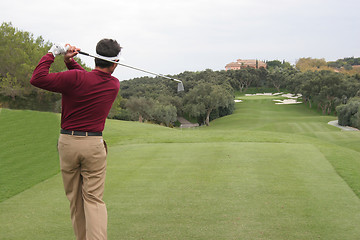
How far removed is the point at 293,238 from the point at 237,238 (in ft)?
2.29

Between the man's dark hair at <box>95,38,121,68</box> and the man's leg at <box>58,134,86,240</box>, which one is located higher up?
the man's dark hair at <box>95,38,121,68</box>

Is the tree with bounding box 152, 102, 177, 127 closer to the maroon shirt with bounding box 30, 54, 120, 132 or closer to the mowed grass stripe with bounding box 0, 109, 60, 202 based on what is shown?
the mowed grass stripe with bounding box 0, 109, 60, 202

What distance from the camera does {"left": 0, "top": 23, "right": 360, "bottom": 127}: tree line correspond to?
43594 millimetres

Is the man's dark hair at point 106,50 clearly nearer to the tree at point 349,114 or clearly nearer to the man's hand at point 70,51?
the man's hand at point 70,51

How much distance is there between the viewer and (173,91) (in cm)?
7494

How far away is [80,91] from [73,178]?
90 centimetres

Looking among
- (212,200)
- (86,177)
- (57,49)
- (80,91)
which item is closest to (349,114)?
(212,200)

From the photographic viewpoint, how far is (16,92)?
142 ft

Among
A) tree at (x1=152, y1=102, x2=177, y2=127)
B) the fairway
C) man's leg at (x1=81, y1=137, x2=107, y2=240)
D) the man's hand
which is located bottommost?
tree at (x1=152, y1=102, x2=177, y2=127)

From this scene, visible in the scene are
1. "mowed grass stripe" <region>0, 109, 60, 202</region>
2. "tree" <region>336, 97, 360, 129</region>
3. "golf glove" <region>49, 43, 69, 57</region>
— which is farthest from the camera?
"tree" <region>336, 97, 360, 129</region>

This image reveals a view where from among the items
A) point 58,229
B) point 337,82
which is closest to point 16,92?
point 58,229

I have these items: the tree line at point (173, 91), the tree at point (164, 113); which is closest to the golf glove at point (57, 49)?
the tree line at point (173, 91)

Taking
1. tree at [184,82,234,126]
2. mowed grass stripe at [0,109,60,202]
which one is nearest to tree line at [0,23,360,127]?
tree at [184,82,234,126]

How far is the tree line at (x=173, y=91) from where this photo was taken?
43594 mm
